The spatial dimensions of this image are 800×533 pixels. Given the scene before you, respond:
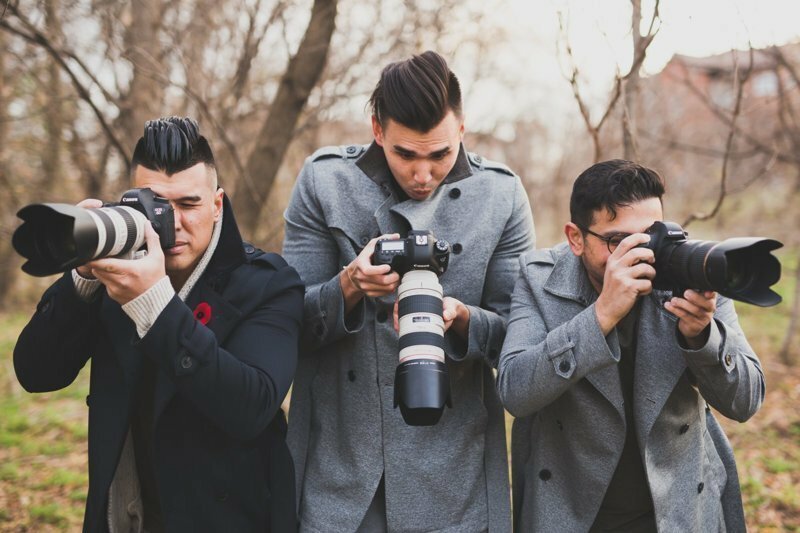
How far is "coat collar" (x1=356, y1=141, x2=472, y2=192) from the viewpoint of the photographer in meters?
2.15

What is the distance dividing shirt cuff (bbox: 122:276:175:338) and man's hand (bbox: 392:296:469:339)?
2.03ft

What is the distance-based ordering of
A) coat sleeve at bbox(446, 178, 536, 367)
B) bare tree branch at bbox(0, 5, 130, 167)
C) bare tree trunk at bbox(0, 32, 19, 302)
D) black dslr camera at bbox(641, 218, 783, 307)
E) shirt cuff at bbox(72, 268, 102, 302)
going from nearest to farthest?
1. black dslr camera at bbox(641, 218, 783, 307)
2. shirt cuff at bbox(72, 268, 102, 302)
3. coat sleeve at bbox(446, 178, 536, 367)
4. bare tree branch at bbox(0, 5, 130, 167)
5. bare tree trunk at bbox(0, 32, 19, 302)

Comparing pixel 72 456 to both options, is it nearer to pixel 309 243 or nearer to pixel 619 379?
pixel 309 243

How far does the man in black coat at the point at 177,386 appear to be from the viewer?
1.70 metres

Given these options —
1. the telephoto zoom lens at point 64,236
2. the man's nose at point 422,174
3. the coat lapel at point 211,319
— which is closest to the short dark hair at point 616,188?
the man's nose at point 422,174

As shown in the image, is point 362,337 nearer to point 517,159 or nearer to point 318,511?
point 318,511

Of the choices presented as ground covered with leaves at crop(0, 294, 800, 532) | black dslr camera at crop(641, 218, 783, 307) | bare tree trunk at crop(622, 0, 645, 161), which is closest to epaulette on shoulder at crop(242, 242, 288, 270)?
black dslr camera at crop(641, 218, 783, 307)

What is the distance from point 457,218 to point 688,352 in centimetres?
80

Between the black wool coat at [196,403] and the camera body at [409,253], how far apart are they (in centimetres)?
29

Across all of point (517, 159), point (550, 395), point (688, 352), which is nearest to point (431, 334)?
point (550, 395)

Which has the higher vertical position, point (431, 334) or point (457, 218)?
point (457, 218)

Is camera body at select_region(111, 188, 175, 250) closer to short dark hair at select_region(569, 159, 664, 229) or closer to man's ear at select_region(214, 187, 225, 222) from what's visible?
man's ear at select_region(214, 187, 225, 222)

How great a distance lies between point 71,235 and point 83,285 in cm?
37

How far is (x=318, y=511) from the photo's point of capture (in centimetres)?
200
